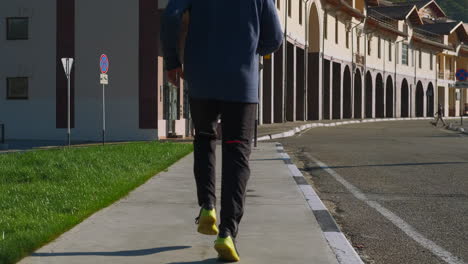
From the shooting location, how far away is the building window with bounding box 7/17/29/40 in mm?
26219

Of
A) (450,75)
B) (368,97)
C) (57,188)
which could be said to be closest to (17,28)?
(57,188)

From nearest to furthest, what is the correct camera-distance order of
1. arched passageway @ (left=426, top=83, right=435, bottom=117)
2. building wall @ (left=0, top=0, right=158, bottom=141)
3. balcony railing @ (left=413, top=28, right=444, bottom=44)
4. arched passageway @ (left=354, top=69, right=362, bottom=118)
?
1. building wall @ (left=0, top=0, right=158, bottom=141)
2. arched passageway @ (left=354, top=69, right=362, bottom=118)
3. balcony railing @ (left=413, top=28, right=444, bottom=44)
4. arched passageway @ (left=426, top=83, right=435, bottom=117)

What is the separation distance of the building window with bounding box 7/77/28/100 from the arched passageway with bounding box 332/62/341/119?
31.5 m

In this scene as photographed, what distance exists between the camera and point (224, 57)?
420 cm

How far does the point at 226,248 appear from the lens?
3996 millimetres

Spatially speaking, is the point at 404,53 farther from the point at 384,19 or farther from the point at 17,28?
the point at 17,28

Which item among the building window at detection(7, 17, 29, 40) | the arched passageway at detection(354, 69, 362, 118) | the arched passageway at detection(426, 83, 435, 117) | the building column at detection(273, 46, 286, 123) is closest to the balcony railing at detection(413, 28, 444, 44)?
the arched passageway at detection(426, 83, 435, 117)

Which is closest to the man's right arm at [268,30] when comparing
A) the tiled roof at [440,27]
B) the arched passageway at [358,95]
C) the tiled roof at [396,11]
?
the arched passageway at [358,95]

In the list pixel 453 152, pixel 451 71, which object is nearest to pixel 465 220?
pixel 453 152

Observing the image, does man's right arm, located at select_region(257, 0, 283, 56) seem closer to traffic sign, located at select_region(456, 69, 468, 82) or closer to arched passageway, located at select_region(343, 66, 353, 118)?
traffic sign, located at select_region(456, 69, 468, 82)

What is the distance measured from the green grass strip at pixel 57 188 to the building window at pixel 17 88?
13.2 meters

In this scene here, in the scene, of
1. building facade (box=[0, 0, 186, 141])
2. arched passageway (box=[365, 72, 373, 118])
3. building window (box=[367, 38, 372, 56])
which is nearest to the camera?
building facade (box=[0, 0, 186, 141])

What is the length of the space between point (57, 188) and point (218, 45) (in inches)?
174

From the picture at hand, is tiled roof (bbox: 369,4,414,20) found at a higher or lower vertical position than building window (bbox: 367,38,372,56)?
higher
